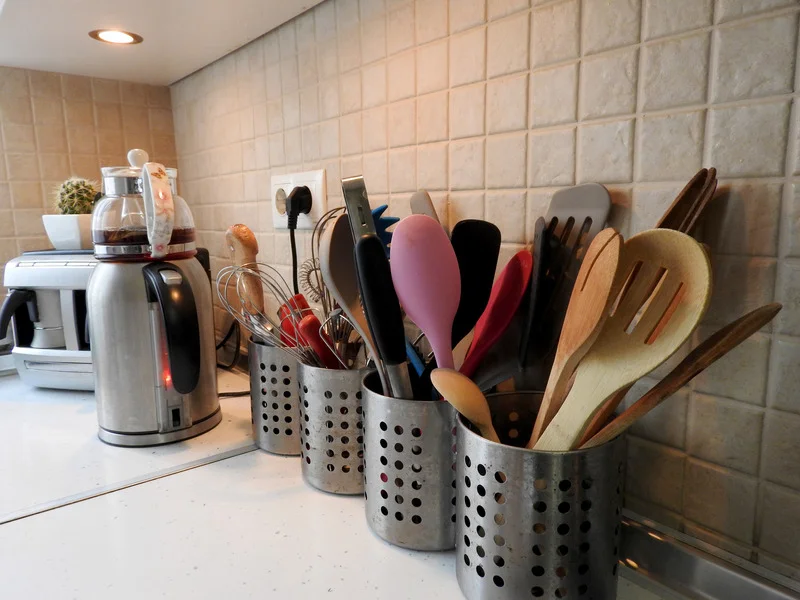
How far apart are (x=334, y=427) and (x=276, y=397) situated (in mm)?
135

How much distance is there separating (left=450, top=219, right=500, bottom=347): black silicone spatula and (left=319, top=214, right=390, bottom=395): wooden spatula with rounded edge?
0.09 meters

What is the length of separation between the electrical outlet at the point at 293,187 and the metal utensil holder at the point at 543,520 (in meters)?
0.52

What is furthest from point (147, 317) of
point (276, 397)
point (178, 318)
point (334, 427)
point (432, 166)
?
point (432, 166)

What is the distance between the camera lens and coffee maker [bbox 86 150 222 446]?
68cm

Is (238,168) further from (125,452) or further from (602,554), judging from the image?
(602,554)

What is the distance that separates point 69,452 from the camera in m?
0.72

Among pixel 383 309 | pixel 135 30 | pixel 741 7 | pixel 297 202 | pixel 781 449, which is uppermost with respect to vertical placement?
pixel 135 30

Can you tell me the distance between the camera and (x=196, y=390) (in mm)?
757

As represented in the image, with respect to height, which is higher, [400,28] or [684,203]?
[400,28]

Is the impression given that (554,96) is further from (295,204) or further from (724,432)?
(295,204)

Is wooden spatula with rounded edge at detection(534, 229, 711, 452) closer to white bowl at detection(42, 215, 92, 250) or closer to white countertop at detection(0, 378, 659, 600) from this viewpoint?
white countertop at detection(0, 378, 659, 600)

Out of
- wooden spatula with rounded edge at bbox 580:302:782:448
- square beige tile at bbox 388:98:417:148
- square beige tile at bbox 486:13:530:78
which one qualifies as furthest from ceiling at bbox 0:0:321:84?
wooden spatula with rounded edge at bbox 580:302:782:448

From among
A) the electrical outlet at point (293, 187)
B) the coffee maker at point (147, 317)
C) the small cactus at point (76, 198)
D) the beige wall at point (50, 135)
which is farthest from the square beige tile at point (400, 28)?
the beige wall at point (50, 135)

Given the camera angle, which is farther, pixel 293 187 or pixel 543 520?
pixel 293 187
